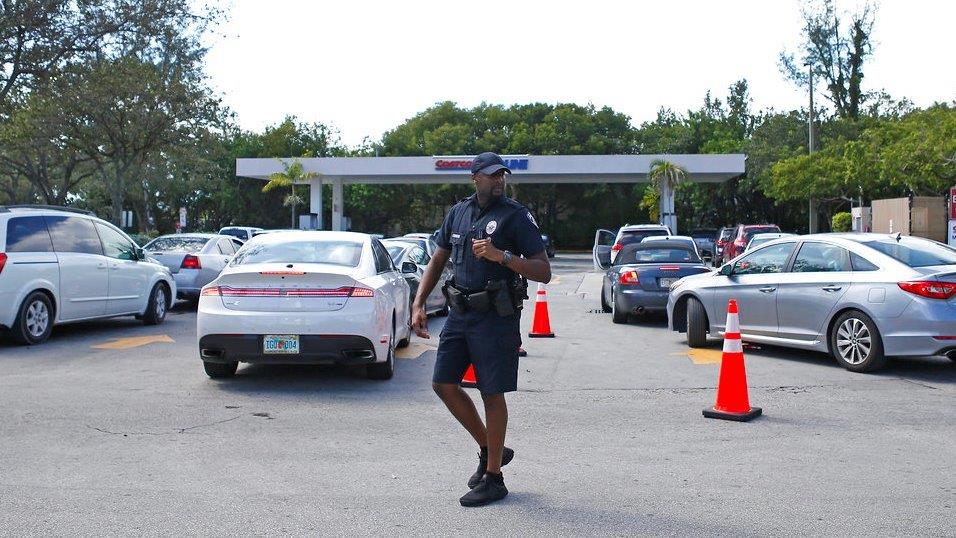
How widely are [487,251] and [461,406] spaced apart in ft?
3.27

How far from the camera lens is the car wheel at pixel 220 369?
9758mm

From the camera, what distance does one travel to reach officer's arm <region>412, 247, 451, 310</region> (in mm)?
5789

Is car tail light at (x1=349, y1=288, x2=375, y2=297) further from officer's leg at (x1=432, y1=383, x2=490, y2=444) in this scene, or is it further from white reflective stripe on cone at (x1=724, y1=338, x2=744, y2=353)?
officer's leg at (x1=432, y1=383, x2=490, y2=444)

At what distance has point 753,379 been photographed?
9.91 meters

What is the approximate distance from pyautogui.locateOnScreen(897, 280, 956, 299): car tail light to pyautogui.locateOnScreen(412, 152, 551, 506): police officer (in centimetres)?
556

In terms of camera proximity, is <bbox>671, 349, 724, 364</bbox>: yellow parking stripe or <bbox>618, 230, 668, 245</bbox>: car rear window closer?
<bbox>671, 349, 724, 364</bbox>: yellow parking stripe

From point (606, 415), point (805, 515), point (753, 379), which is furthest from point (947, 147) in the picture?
point (805, 515)

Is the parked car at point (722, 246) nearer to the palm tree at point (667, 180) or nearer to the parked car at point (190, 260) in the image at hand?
the palm tree at point (667, 180)

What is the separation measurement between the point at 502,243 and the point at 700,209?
58336mm

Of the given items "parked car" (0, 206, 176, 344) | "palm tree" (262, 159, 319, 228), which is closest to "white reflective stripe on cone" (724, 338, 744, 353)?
"parked car" (0, 206, 176, 344)

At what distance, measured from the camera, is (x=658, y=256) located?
1614cm

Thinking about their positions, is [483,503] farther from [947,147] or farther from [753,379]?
[947,147]

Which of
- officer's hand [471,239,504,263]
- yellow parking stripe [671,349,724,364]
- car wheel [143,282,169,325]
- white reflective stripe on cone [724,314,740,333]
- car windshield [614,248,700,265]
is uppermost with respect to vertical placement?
officer's hand [471,239,504,263]

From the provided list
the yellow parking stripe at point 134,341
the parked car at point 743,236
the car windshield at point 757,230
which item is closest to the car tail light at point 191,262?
the yellow parking stripe at point 134,341
